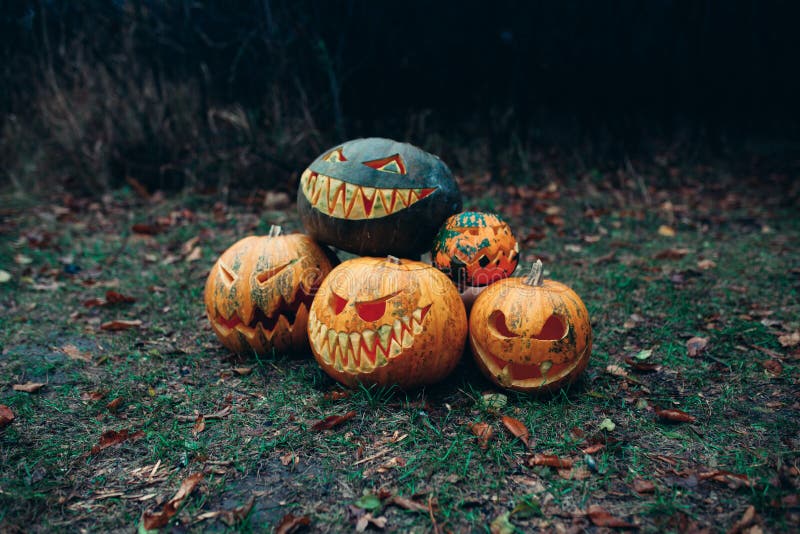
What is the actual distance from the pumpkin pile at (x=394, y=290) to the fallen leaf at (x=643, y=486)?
2.18 feet

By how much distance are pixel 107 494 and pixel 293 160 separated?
5757 mm

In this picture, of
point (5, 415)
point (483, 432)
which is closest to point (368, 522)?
point (483, 432)

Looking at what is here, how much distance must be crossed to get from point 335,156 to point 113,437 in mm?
1877

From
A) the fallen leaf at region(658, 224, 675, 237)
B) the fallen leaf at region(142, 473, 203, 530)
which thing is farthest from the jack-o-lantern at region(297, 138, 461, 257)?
the fallen leaf at region(658, 224, 675, 237)

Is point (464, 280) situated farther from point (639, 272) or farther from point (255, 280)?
point (639, 272)

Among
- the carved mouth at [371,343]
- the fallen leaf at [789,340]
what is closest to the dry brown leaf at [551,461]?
the carved mouth at [371,343]

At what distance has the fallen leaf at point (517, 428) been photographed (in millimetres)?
2426

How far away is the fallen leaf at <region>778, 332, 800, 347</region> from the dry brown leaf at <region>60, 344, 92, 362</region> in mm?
4394

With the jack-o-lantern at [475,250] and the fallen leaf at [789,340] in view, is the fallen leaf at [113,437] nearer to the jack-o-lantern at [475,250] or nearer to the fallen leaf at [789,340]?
the jack-o-lantern at [475,250]

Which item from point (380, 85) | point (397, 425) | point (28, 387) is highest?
point (380, 85)

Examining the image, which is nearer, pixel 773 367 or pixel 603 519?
pixel 603 519

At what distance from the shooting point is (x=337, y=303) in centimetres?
281

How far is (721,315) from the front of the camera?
3.80 m

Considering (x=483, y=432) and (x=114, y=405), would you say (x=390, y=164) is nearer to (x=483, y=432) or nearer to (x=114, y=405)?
(x=483, y=432)
